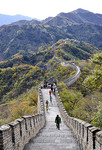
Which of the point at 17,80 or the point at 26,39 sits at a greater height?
the point at 26,39

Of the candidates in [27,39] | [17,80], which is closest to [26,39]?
[27,39]

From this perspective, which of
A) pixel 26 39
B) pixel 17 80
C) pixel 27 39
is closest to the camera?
pixel 17 80

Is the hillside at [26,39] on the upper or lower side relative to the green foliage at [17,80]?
upper

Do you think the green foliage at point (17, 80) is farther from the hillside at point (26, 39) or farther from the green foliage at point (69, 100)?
the hillside at point (26, 39)

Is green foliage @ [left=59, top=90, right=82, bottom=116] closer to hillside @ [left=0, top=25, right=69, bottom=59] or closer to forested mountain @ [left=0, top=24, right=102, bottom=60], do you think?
forested mountain @ [left=0, top=24, right=102, bottom=60]

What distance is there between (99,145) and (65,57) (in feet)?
253

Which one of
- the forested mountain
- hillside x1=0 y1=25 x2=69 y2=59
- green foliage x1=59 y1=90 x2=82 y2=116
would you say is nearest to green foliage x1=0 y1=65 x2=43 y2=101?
green foliage x1=59 y1=90 x2=82 y2=116

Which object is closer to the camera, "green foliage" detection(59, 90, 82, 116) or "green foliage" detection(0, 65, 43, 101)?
"green foliage" detection(59, 90, 82, 116)

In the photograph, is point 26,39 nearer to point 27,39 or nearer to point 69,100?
point 27,39

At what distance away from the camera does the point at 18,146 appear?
6.98 meters

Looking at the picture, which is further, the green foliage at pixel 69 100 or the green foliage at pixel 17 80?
the green foliage at pixel 17 80

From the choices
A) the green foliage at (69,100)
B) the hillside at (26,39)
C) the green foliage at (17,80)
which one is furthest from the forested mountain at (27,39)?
the green foliage at (69,100)

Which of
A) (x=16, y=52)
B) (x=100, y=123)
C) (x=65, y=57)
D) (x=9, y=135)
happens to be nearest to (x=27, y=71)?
(x=65, y=57)

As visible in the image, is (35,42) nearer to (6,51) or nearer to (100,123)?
(6,51)
